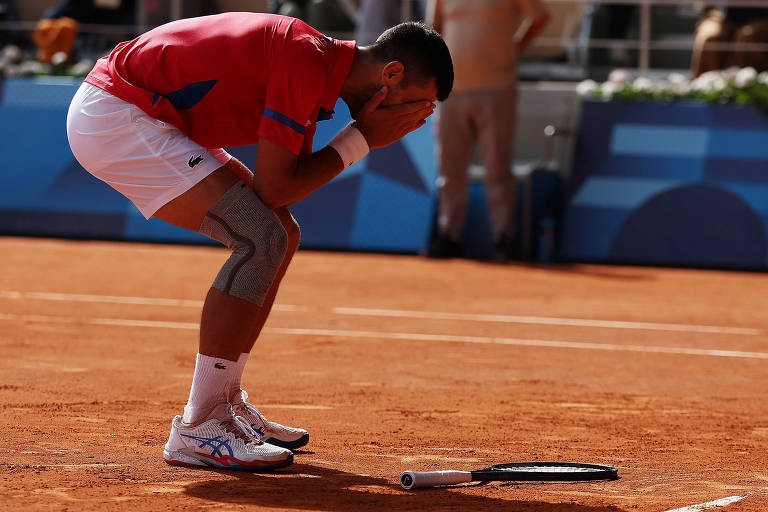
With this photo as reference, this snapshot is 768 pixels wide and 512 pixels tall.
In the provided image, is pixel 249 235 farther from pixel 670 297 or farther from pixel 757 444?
pixel 670 297

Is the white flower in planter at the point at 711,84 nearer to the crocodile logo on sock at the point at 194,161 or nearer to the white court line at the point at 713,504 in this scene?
the white court line at the point at 713,504

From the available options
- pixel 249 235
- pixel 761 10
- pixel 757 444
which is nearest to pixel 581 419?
pixel 757 444

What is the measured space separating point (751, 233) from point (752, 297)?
1.89 metres

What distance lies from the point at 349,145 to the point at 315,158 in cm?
16

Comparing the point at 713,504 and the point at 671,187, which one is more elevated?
the point at 713,504

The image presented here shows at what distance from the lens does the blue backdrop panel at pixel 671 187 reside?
39.4ft

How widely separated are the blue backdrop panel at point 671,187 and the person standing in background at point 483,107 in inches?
35.4

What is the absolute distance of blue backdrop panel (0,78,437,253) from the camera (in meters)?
12.5

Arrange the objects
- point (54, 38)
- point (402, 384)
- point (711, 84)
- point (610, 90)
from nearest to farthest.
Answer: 1. point (402, 384)
2. point (711, 84)
3. point (610, 90)
4. point (54, 38)

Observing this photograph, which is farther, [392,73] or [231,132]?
[231,132]

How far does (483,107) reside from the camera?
11.8 m

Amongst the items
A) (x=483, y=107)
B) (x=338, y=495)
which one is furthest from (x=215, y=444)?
(x=483, y=107)

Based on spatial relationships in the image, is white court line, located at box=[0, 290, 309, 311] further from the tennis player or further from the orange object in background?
the orange object in background

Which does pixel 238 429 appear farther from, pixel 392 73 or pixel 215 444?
pixel 392 73
